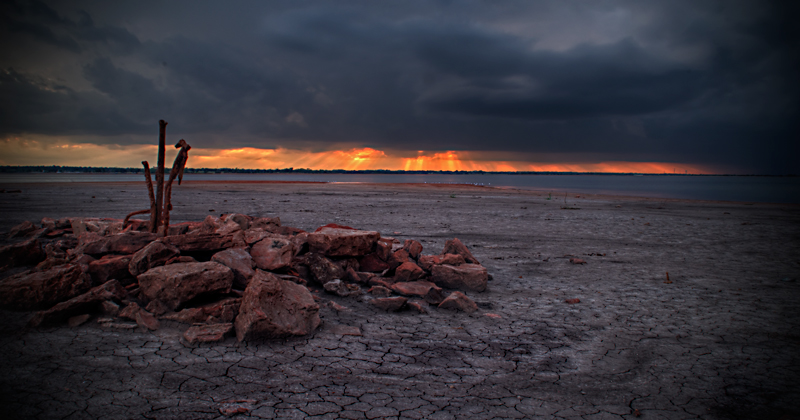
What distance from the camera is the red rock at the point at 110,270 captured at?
553 cm

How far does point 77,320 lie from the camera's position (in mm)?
4551

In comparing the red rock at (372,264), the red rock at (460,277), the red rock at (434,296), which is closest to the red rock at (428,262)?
the red rock at (460,277)

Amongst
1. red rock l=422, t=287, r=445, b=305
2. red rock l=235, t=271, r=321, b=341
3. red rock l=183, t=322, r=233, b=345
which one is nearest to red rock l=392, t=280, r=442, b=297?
red rock l=422, t=287, r=445, b=305

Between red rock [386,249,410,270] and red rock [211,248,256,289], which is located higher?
red rock [211,248,256,289]

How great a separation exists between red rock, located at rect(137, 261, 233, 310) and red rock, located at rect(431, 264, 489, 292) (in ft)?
12.3

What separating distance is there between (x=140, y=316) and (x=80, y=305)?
2.70 feet

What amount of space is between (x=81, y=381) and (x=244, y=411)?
1724mm

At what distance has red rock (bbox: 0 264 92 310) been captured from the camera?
15.5 feet

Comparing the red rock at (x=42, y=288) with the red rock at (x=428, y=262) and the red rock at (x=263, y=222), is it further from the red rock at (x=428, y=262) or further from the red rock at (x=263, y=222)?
the red rock at (x=428, y=262)

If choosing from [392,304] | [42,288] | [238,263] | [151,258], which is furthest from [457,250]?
[42,288]

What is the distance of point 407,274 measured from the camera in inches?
274

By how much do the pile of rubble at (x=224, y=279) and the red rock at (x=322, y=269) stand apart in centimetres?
2

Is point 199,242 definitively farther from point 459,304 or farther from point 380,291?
point 459,304

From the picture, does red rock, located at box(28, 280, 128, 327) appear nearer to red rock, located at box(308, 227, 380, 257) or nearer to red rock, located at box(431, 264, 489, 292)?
red rock, located at box(308, 227, 380, 257)
